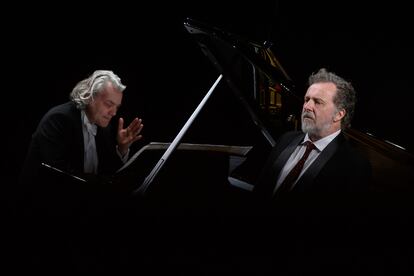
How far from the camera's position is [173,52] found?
3936mm

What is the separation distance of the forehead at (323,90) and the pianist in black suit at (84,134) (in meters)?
1.08

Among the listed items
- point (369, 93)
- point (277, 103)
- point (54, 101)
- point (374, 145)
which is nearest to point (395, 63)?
point (369, 93)

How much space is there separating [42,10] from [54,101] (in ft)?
2.44

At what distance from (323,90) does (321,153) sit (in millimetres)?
315

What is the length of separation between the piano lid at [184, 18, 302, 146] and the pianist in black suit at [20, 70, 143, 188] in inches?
27.4

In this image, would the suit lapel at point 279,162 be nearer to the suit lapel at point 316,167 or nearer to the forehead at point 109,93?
the suit lapel at point 316,167

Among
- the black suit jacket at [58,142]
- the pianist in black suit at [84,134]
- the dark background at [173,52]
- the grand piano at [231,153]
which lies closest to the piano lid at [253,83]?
the grand piano at [231,153]

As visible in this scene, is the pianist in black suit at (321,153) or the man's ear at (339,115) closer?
the pianist in black suit at (321,153)

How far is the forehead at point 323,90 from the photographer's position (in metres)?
1.98

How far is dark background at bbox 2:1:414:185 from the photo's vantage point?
344 centimetres

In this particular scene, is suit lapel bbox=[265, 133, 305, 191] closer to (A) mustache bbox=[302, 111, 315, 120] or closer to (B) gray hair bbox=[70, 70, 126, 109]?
(A) mustache bbox=[302, 111, 315, 120]

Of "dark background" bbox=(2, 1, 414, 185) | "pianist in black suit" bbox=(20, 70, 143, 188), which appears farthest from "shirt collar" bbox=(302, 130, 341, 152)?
"dark background" bbox=(2, 1, 414, 185)

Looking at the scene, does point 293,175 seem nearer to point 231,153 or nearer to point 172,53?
point 231,153

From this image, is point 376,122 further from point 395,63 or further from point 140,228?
point 140,228
